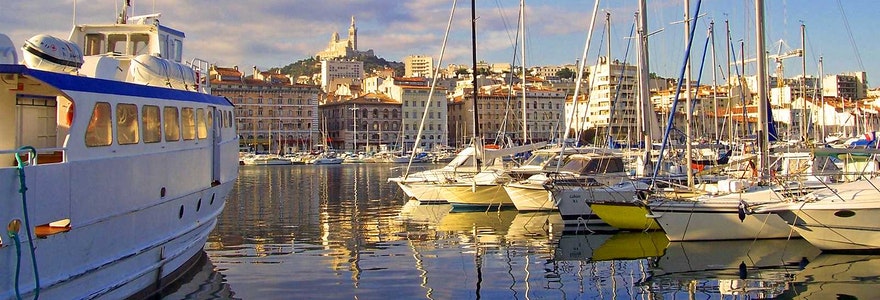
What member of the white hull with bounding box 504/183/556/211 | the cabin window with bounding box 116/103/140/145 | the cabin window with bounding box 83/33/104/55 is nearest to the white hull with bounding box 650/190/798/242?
the white hull with bounding box 504/183/556/211

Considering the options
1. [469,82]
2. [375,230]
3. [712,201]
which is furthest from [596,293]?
[469,82]

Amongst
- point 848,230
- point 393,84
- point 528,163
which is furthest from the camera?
point 393,84

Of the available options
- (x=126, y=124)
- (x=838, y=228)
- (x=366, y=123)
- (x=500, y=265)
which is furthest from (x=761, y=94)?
(x=366, y=123)

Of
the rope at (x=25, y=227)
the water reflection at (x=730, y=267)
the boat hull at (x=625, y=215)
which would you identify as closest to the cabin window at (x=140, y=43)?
the rope at (x=25, y=227)

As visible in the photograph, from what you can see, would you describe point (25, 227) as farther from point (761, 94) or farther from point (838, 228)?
point (761, 94)

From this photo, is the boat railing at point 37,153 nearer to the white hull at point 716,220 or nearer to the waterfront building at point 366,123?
the white hull at point 716,220

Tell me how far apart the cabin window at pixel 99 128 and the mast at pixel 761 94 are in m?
15.8

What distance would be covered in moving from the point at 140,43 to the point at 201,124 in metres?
2.92

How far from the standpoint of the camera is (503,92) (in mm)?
137500

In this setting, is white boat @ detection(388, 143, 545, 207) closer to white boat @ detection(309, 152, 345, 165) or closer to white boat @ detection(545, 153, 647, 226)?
white boat @ detection(545, 153, 647, 226)

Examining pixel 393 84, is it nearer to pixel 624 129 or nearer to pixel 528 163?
pixel 624 129

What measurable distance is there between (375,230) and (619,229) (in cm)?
707

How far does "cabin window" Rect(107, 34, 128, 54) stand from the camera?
17516mm

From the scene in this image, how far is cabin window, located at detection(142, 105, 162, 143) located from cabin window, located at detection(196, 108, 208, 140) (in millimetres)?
2028
